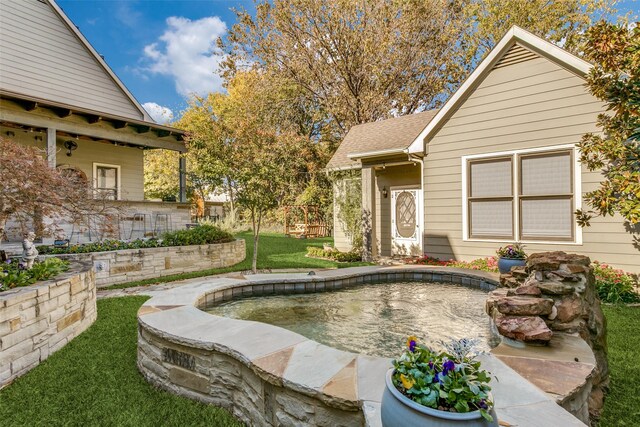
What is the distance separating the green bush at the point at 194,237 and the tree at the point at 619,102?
25.5ft

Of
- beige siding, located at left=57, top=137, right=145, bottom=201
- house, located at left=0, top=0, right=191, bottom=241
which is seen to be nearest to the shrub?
house, located at left=0, top=0, right=191, bottom=241

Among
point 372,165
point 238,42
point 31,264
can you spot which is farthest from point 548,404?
point 238,42

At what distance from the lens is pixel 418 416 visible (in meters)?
1.31

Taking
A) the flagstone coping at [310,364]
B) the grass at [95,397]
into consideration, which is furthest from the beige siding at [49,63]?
the flagstone coping at [310,364]

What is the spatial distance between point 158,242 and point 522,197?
808 centimetres

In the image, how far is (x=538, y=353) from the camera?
240 centimetres

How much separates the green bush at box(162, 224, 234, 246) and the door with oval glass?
478 centimetres

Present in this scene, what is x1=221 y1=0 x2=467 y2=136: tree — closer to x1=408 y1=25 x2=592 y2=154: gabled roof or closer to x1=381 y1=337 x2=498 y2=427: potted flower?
x1=408 y1=25 x2=592 y2=154: gabled roof

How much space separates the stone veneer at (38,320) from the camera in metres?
3.06

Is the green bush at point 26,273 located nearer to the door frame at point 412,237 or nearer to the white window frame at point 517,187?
the white window frame at point 517,187

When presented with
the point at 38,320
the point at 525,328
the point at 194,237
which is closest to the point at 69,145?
the point at 194,237

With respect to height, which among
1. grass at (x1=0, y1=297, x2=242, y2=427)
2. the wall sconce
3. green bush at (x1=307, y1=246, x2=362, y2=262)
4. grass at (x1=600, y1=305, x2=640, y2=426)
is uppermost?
the wall sconce

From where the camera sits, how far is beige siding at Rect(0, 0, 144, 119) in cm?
1022

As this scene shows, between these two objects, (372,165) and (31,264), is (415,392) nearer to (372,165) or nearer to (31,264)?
(31,264)
